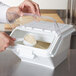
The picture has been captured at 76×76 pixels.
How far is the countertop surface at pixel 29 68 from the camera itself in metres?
1.02

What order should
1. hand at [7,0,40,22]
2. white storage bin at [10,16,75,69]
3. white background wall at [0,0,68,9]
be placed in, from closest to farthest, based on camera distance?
white storage bin at [10,16,75,69] < hand at [7,0,40,22] < white background wall at [0,0,68,9]

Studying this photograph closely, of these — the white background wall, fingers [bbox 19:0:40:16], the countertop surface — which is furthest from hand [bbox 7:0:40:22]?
the white background wall

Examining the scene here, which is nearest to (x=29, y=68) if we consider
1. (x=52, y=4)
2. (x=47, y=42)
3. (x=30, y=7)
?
(x=47, y=42)

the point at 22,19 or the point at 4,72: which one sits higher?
the point at 22,19

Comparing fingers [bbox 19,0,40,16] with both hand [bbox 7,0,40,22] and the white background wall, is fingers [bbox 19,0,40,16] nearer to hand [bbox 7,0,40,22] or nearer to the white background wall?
hand [bbox 7,0,40,22]

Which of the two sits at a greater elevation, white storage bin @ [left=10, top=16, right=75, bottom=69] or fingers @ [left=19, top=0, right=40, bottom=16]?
fingers @ [left=19, top=0, right=40, bottom=16]

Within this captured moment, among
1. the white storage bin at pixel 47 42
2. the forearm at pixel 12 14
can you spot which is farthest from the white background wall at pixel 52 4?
the white storage bin at pixel 47 42

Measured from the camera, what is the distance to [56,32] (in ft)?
3.51

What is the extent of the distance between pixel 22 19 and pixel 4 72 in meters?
0.29

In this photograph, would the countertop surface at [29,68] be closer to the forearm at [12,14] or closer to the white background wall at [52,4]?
the forearm at [12,14]

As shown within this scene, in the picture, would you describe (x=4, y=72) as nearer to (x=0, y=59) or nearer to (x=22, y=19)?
(x=0, y=59)

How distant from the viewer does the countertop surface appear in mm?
1020

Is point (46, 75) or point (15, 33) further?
point (15, 33)

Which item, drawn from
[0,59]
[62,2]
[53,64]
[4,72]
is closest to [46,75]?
[53,64]
